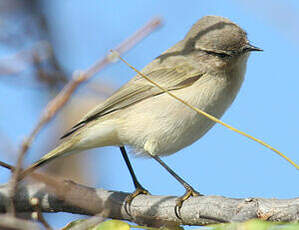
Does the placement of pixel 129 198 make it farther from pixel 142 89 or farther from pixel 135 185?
pixel 142 89

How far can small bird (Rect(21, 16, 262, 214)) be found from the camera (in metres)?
4.20

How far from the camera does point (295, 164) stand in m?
2.13

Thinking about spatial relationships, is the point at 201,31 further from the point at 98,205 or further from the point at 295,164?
the point at 295,164

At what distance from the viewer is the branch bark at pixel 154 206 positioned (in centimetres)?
263

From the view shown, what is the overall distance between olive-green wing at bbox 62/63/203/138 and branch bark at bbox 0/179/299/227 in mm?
948

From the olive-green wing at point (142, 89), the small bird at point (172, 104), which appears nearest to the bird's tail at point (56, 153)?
the small bird at point (172, 104)

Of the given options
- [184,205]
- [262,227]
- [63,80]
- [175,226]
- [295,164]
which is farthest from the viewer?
[63,80]

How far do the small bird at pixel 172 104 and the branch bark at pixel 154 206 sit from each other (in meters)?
0.55

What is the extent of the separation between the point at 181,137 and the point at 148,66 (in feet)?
3.16

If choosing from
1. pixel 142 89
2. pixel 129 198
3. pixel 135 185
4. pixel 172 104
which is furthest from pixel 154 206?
pixel 142 89

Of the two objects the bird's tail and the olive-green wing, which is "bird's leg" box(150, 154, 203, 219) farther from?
the bird's tail

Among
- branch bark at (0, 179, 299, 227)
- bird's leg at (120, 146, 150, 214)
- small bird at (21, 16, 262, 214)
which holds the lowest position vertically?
branch bark at (0, 179, 299, 227)

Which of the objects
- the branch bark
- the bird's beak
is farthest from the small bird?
the branch bark

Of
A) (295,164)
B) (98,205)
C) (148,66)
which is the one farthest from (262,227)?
(148,66)
